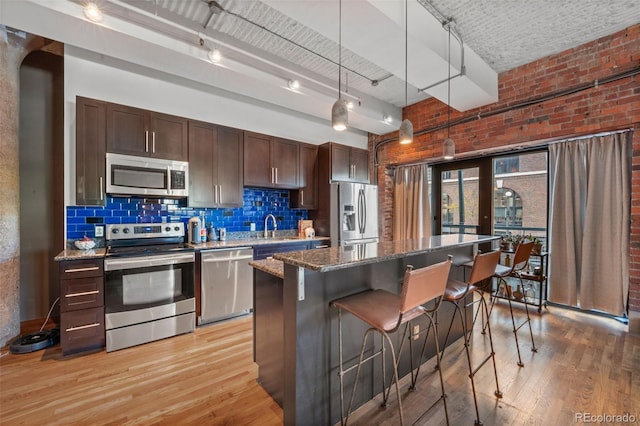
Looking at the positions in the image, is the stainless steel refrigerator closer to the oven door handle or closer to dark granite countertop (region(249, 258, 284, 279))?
the oven door handle

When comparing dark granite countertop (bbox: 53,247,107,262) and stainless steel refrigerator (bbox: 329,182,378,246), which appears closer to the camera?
dark granite countertop (bbox: 53,247,107,262)

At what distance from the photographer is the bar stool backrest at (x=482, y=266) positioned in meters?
1.82

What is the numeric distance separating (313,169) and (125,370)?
3377 mm

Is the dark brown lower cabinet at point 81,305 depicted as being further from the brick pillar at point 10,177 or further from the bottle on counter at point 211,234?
the bottle on counter at point 211,234

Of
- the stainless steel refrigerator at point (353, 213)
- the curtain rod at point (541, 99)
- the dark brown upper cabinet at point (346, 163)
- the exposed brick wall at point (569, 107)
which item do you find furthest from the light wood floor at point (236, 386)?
the dark brown upper cabinet at point (346, 163)

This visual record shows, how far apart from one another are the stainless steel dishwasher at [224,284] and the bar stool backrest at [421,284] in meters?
2.38

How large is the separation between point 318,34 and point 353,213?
8.43ft

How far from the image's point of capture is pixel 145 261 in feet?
8.77

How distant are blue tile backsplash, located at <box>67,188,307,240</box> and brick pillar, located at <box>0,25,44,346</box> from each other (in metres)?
0.45

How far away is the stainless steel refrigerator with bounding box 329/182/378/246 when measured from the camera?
4273mm

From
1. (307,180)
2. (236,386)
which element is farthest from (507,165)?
(236,386)

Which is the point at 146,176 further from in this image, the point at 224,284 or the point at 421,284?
the point at 421,284

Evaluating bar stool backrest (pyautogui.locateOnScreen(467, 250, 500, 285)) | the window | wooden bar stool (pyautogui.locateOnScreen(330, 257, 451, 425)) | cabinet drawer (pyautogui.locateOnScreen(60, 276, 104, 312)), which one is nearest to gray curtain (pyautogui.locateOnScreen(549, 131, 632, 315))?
the window

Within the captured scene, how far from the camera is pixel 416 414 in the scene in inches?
68.1
